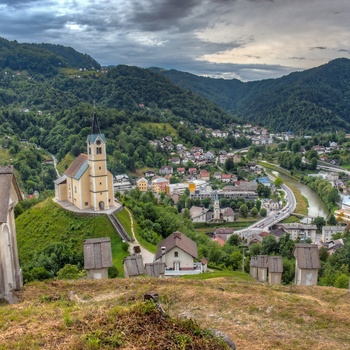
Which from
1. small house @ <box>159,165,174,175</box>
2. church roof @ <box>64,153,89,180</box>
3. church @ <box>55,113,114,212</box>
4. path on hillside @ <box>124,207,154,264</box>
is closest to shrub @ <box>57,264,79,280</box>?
path on hillside @ <box>124,207,154,264</box>

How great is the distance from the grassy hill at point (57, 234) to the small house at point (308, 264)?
30.4 ft

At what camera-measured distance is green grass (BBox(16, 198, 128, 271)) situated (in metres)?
24.0

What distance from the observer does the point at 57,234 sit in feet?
82.0

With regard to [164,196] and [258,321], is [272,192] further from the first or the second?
[258,321]

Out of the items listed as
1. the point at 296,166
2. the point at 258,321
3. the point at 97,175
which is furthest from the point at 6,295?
the point at 296,166

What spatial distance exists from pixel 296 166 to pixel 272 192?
21588mm

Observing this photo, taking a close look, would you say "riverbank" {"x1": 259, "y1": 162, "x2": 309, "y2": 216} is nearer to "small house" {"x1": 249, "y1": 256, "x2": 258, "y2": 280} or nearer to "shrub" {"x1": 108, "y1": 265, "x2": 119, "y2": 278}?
"small house" {"x1": 249, "y1": 256, "x2": 258, "y2": 280}

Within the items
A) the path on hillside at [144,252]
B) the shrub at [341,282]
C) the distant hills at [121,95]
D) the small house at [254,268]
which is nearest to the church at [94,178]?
the path on hillside at [144,252]

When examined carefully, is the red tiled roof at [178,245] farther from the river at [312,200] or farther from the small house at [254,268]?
the river at [312,200]

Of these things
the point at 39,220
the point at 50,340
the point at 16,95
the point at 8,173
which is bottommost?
the point at 39,220

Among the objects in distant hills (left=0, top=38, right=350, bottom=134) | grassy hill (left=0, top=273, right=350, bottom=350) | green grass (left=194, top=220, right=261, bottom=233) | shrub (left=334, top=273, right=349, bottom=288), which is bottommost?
green grass (left=194, top=220, right=261, bottom=233)

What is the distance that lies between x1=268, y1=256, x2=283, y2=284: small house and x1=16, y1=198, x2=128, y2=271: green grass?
8813 mm

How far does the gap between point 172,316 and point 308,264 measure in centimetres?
1144

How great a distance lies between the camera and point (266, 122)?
16475cm
